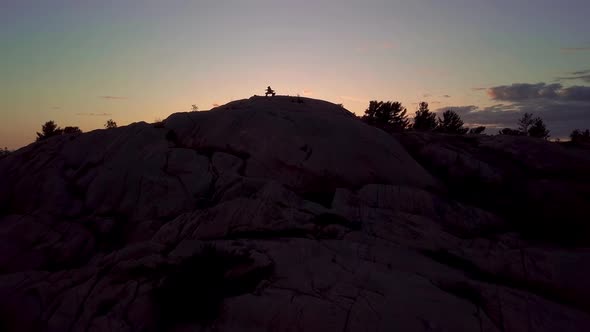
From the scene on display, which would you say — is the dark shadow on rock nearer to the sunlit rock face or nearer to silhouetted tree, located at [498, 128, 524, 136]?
the sunlit rock face

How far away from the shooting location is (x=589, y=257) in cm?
896

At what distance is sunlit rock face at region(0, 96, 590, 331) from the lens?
7.32 meters

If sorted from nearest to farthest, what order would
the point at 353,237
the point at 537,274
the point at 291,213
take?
1. the point at 537,274
2. the point at 353,237
3. the point at 291,213

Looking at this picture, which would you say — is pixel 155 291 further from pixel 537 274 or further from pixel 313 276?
pixel 537 274

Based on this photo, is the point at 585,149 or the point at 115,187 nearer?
the point at 115,187

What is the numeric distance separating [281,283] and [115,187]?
37.5 feet

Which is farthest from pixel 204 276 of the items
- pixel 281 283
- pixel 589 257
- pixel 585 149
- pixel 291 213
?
pixel 585 149

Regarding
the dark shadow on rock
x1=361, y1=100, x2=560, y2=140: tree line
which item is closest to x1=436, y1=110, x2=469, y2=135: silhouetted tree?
x1=361, y1=100, x2=560, y2=140: tree line

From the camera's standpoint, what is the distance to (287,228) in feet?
35.2

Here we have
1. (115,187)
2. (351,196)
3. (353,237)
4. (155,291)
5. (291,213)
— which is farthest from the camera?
(115,187)

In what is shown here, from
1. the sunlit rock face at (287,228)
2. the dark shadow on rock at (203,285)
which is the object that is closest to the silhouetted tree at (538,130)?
the sunlit rock face at (287,228)

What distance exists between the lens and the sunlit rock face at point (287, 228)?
7.32 m

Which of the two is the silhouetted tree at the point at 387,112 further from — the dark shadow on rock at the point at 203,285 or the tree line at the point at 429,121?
the dark shadow on rock at the point at 203,285

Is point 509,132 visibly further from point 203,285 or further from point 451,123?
point 203,285
